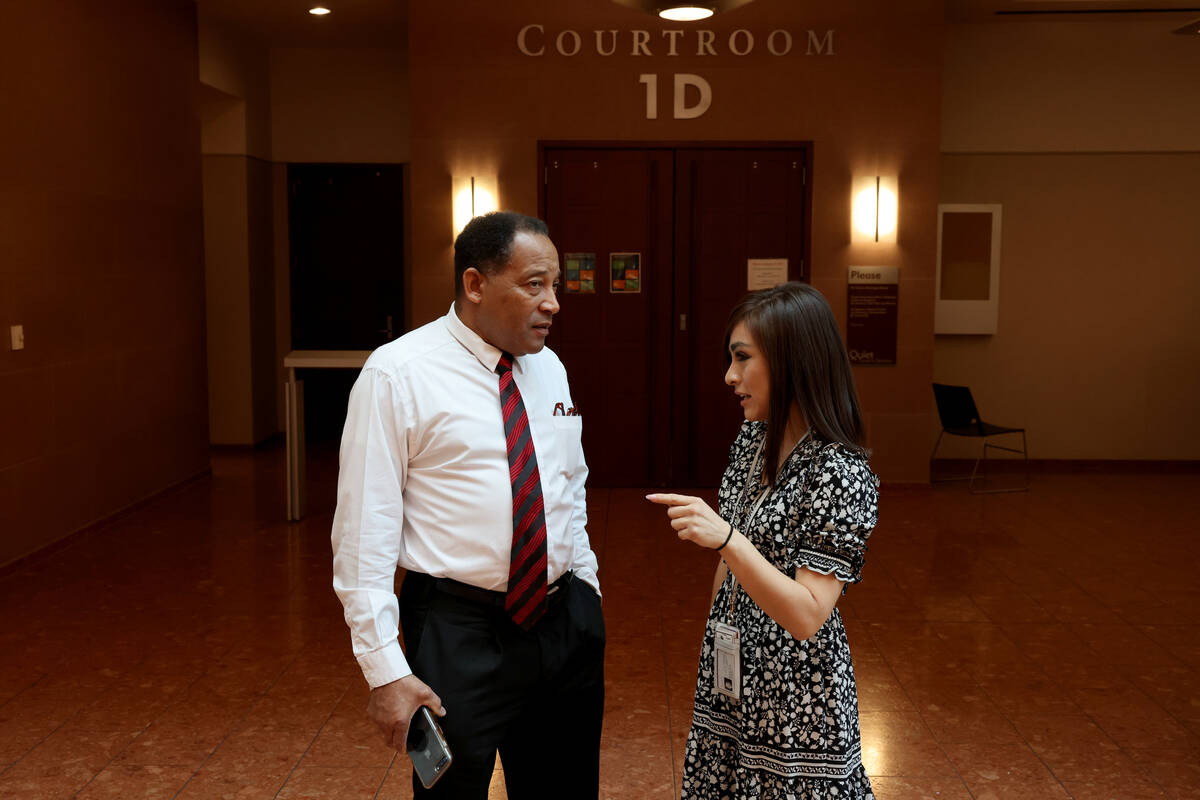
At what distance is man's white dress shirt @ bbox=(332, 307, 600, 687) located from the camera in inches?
86.4

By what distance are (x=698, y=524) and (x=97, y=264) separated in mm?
6671

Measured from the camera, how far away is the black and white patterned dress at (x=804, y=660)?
216 cm

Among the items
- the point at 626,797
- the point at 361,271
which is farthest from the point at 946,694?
the point at 361,271

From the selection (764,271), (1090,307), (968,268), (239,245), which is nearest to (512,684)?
(764,271)

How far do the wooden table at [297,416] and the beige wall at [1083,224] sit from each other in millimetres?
5506

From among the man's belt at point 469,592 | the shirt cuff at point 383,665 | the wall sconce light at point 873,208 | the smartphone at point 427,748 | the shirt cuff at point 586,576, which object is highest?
the wall sconce light at point 873,208

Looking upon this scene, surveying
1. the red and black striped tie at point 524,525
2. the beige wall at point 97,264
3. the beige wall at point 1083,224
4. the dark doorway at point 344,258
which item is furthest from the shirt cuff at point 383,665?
the dark doorway at point 344,258

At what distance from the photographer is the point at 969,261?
9.84 m

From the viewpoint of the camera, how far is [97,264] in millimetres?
7523

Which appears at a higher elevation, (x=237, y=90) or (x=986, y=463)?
(x=237, y=90)

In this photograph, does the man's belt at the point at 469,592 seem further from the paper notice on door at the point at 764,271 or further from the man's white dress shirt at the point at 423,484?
the paper notice on door at the point at 764,271

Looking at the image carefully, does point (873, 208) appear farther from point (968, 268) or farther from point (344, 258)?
point (344, 258)

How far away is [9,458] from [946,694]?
5263 mm

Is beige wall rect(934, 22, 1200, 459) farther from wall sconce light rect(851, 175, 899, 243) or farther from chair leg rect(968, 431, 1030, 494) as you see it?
wall sconce light rect(851, 175, 899, 243)
